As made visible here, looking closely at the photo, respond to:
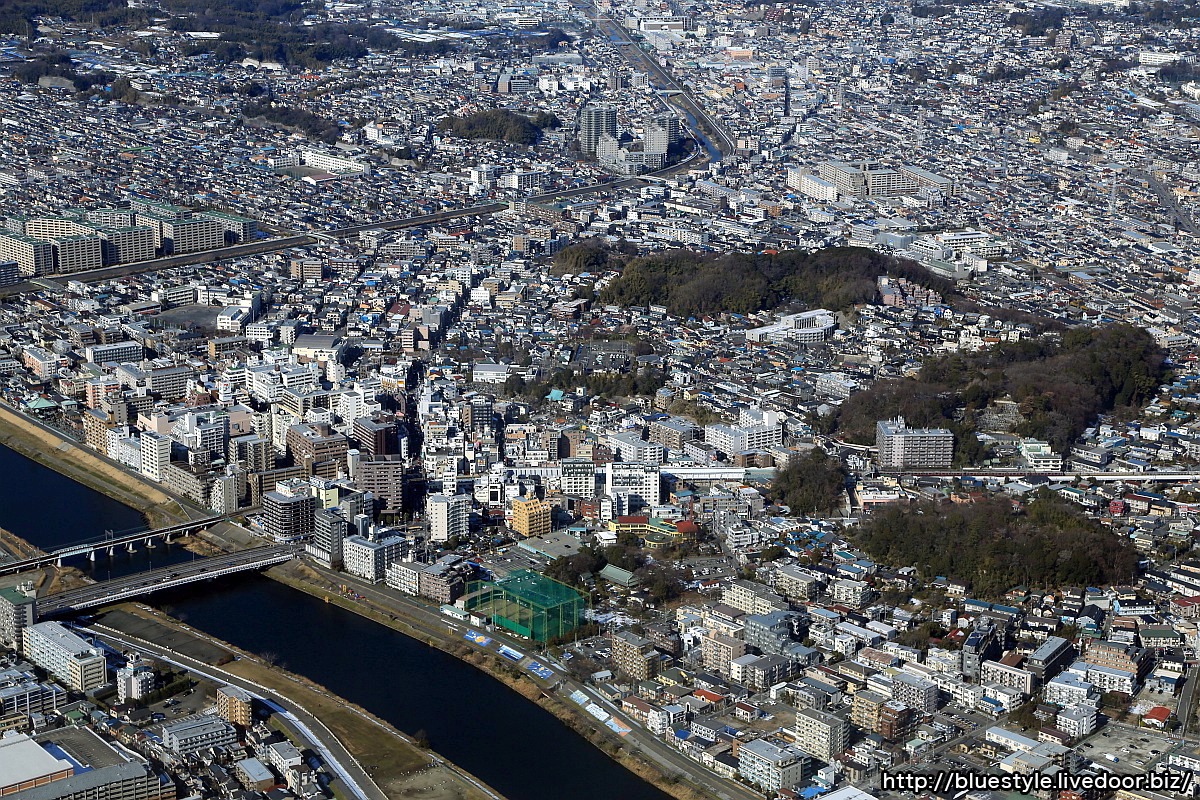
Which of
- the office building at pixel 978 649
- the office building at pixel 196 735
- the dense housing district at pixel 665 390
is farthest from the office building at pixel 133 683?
the office building at pixel 978 649

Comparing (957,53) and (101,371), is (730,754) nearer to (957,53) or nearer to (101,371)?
(101,371)

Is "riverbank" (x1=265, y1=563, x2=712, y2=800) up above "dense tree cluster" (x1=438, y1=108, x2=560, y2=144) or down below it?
above

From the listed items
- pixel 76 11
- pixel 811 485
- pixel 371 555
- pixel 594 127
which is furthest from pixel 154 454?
pixel 76 11

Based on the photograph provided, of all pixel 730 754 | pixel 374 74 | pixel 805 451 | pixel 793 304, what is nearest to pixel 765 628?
pixel 730 754

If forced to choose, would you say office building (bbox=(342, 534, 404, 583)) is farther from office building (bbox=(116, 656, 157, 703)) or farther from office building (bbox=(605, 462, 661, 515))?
office building (bbox=(116, 656, 157, 703))

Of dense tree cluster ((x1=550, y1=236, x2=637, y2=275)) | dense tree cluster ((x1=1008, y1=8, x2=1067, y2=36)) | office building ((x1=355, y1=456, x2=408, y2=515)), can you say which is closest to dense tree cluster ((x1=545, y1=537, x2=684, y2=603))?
office building ((x1=355, y1=456, x2=408, y2=515))
